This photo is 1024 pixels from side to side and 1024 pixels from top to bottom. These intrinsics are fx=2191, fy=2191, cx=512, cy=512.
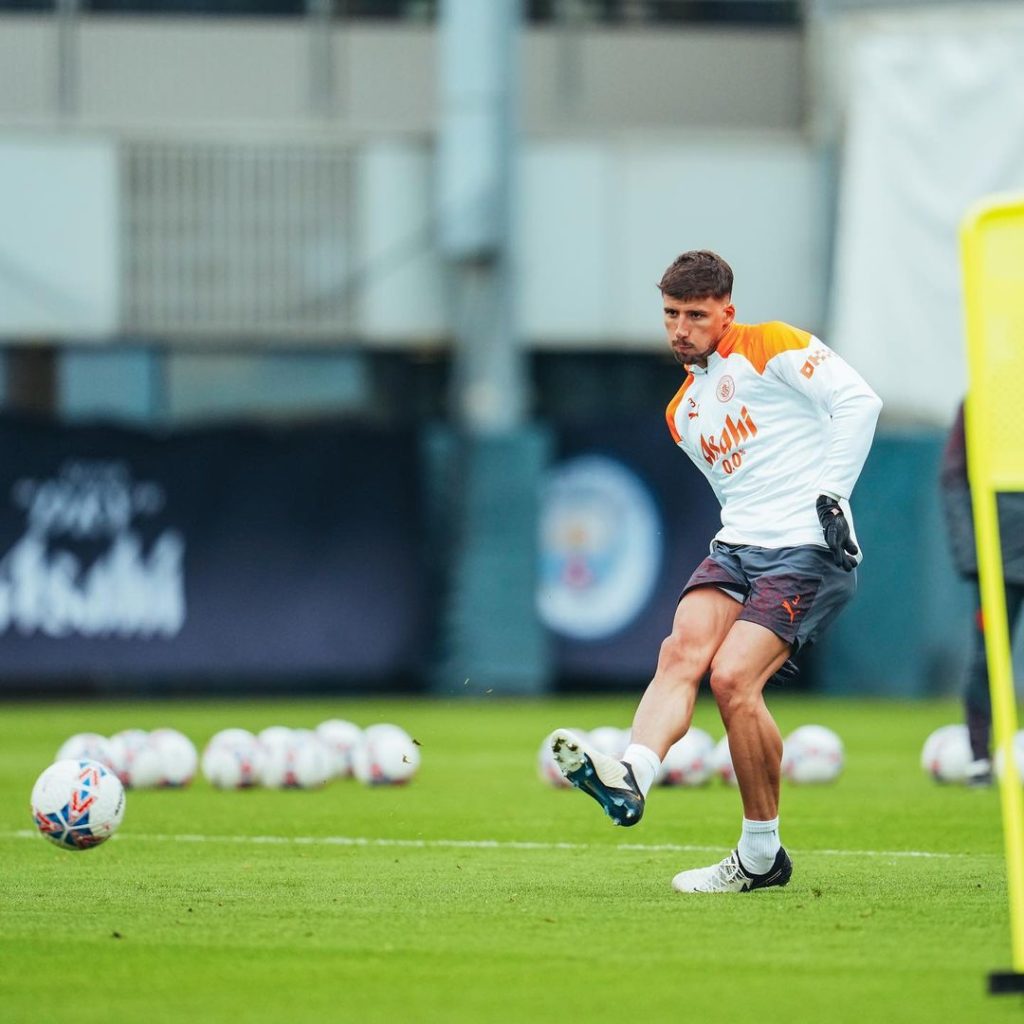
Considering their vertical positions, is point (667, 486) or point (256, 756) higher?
point (667, 486)

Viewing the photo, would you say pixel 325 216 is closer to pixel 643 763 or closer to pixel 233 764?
pixel 233 764

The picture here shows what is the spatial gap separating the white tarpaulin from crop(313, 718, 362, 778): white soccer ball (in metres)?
10.7

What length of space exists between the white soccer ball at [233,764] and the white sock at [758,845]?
5.20 meters

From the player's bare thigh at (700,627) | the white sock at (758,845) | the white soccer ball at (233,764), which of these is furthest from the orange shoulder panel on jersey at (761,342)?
the white soccer ball at (233,764)

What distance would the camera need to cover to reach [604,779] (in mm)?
7082

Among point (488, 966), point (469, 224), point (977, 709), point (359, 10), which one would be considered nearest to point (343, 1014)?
point (488, 966)

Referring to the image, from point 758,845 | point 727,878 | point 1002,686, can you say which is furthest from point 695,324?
Answer: point 1002,686

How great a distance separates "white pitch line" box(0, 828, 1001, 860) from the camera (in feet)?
29.3

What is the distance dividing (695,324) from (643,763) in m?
1.61

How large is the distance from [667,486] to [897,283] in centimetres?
340

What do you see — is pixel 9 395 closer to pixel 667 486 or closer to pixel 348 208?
pixel 348 208

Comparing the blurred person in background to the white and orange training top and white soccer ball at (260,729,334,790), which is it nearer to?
white soccer ball at (260,729,334,790)

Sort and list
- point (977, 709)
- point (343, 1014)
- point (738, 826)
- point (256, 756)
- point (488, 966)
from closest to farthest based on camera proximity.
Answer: point (343, 1014) < point (488, 966) < point (738, 826) < point (977, 709) < point (256, 756)

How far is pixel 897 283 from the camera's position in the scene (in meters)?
22.7
